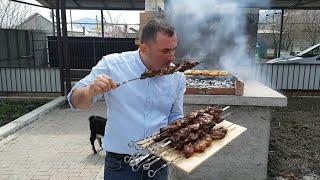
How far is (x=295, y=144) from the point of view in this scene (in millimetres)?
6566

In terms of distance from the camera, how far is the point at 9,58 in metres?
14.0

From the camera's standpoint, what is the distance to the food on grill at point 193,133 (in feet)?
8.13

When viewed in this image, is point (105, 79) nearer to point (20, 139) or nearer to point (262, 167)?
point (262, 167)

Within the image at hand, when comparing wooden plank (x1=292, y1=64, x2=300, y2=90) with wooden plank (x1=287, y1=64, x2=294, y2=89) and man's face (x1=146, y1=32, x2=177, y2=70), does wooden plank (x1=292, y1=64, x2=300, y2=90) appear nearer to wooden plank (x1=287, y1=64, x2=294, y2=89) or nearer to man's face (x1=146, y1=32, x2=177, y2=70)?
wooden plank (x1=287, y1=64, x2=294, y2=89)

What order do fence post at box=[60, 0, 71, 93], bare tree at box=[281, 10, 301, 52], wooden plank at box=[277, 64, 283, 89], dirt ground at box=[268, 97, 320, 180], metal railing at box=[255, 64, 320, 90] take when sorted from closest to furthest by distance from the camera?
dirt ground at box=[268, 97, 320, 180] → fence post at box=[60, 0, 71, 93] → metal railing at box=[255, 64, 320, 90] → wooden plank at box=[277, 64, 283, 89] → bare tree at box=[281, 10, 301, 52]

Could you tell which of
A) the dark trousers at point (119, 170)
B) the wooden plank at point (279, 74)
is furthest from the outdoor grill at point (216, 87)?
the wooden plank at point (279, 74)

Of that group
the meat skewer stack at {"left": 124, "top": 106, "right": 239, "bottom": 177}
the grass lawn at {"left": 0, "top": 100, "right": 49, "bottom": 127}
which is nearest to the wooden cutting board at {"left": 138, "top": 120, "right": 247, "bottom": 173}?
the meat skewer stack at {"left": 124, "top": 106, "right": 239, "bottom": 177}

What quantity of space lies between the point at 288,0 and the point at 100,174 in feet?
32.9

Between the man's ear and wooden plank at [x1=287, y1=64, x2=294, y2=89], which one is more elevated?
the man's ear

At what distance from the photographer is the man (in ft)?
7.70

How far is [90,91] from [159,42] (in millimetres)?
595

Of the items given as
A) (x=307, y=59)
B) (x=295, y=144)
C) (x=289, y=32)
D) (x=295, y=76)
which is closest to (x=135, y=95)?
(x=295, y=144)

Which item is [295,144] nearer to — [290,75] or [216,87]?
[216,87]

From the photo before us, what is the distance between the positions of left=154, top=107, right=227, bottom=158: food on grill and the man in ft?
0.40
